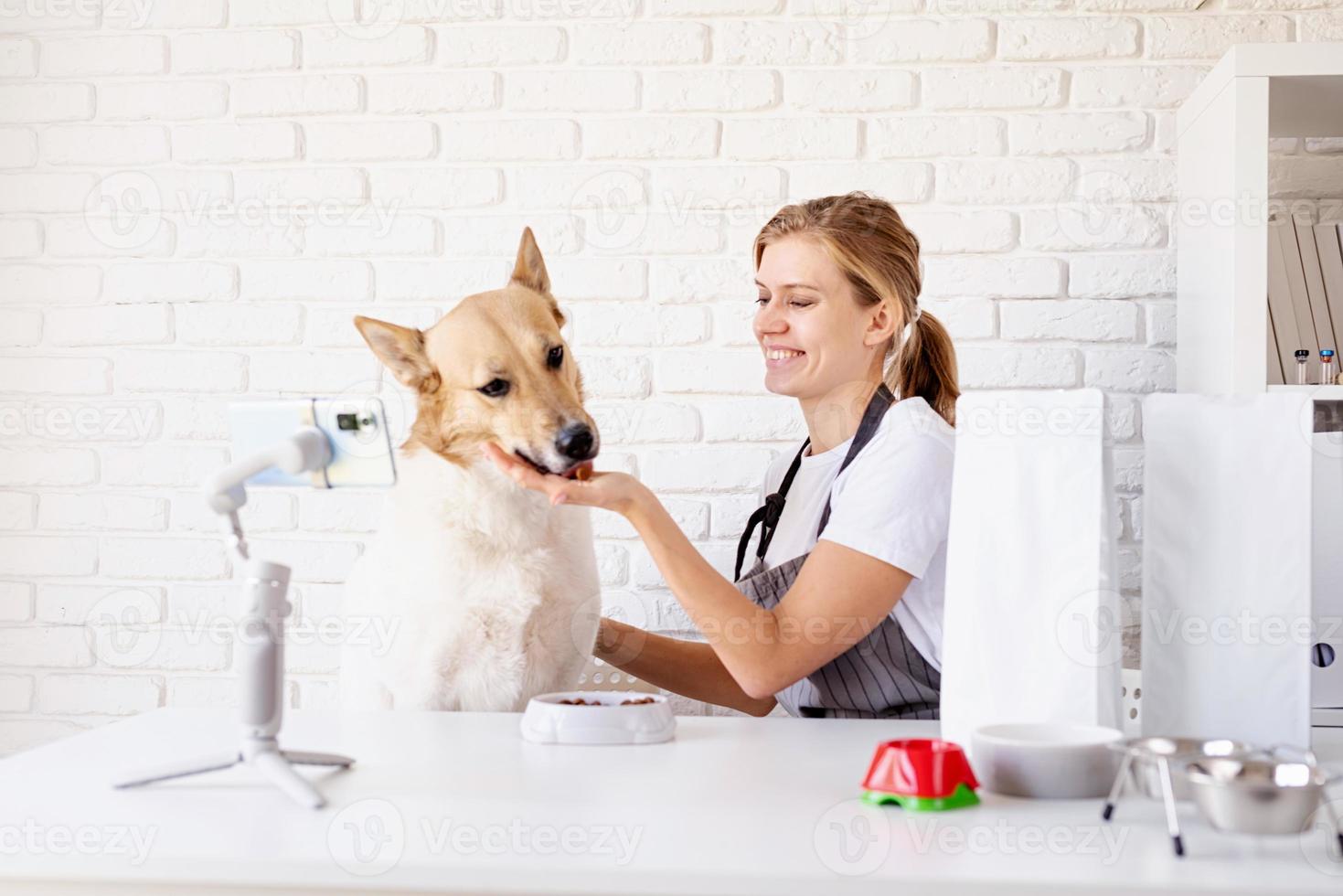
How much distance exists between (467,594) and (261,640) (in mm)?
401

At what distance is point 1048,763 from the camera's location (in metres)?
0.90

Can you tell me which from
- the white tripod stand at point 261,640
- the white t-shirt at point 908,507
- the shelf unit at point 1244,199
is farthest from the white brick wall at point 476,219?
the white tripod stand at point 261,640

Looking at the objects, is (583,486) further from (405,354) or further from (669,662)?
(669,662)

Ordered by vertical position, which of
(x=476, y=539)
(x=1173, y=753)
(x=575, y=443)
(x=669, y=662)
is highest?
(x=575, y=443)

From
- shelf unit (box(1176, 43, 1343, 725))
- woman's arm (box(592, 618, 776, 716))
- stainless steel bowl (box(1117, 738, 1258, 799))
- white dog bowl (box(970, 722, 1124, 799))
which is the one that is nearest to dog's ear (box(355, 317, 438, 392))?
woman's arm (box(592, 618, 776, 716))

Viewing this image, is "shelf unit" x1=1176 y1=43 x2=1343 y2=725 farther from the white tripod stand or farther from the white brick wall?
the white tripod stand

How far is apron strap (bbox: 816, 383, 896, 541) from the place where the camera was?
1.59m

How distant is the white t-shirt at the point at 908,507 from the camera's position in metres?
1.40

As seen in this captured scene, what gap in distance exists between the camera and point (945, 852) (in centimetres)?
79

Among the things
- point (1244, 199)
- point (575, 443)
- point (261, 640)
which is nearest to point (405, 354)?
point (575, 443)

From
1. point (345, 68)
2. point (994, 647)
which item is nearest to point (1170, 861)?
point (994, 647)

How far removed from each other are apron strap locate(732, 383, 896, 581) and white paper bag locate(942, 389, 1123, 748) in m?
0.59

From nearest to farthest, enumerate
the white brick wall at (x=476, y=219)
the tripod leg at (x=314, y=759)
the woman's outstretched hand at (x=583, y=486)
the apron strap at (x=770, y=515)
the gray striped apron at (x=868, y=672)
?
the tripod leg at (x=314, y=759), the woman's outstretched hand at (x=583, y=486), the gray striped apron at (x=868, y=672), the apron strap at (x=770, y=515), the white brick wall at (x=476, y=219)

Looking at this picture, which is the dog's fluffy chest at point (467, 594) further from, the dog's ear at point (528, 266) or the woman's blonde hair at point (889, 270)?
the woman's blonde hair at point (889, 270)
